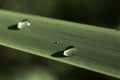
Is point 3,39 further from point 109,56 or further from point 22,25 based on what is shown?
point 109,56

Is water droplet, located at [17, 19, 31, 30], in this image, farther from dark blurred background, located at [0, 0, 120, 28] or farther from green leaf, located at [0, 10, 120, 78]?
dark blurred background, located at [0, 0, 120, 28]

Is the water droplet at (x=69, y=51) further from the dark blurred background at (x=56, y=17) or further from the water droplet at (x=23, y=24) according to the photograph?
the dark blurred background at (x=56, y=17)

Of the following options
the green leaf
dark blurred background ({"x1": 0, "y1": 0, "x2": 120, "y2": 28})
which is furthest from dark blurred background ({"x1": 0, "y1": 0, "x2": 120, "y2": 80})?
the green leaf

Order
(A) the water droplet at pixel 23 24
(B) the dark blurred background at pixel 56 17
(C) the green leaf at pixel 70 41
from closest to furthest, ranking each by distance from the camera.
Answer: (C) the green leaf at pixel 70 41 < (A) the water droplet at pixel 23 24 < (B) the dark blurred background at pixel 56 17

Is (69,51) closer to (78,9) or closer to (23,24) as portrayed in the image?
(23,24)

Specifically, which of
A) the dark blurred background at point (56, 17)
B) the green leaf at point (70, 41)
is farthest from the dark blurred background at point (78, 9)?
the green leaf at point (70, 41)

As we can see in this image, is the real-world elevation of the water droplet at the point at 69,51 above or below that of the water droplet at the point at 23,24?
below

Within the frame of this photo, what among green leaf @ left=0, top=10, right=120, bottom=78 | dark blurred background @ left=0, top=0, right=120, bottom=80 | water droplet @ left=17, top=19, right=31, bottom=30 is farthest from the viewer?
dark blurred background @ left=0, top=0, right=120, bottom=80
